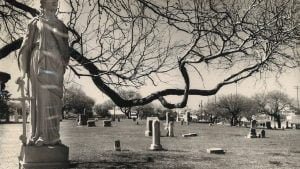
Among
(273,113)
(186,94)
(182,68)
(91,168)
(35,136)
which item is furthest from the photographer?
(273,113)

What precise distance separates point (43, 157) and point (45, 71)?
1406 millimetres

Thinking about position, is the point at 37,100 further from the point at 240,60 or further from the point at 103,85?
the point at 240,60

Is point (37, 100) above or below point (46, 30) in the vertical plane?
below

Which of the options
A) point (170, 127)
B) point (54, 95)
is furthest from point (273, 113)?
point (54, 95)

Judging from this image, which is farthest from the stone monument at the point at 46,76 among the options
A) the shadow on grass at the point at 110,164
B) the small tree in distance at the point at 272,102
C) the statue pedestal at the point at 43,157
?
the small tree in distance at the point at 272,102

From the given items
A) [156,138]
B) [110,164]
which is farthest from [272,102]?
[110,164]

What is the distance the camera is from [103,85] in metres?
10.9

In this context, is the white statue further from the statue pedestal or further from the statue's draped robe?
the statue pedestal

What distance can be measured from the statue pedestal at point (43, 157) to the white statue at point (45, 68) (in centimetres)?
15

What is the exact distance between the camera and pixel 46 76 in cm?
793

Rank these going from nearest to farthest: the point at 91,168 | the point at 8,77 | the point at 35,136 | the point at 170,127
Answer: the point at 35,136, the point at 8,77, the point at 91,168, the point at 170,127

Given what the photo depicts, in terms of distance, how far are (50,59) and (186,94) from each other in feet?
11.7

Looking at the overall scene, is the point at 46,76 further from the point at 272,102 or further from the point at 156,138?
the point at 272,102

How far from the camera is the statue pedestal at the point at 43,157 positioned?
25.0 ft
